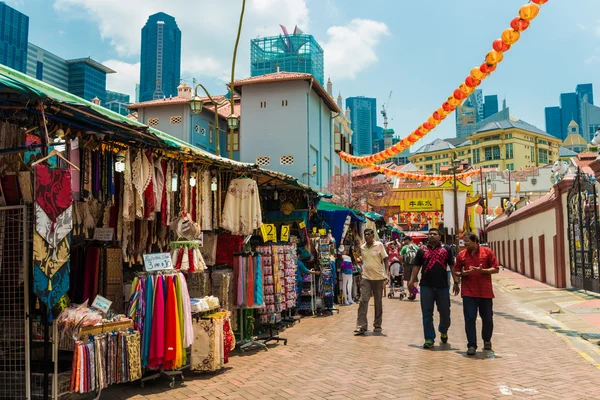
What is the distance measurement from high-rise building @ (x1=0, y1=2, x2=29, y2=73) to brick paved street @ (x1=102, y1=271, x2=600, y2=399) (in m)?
172

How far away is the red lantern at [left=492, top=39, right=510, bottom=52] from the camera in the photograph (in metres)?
10.6

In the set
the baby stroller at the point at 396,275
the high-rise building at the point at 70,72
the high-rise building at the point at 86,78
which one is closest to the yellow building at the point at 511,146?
the baby stroller at the point at 396,275

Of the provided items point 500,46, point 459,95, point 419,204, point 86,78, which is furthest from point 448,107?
point 86,78

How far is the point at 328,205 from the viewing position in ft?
49.2

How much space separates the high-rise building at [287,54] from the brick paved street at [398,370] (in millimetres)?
89711

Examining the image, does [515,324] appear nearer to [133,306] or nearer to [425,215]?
[133,306]

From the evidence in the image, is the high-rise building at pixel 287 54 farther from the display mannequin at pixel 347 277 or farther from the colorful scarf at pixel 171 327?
the colorful scarf at pixel 171 327

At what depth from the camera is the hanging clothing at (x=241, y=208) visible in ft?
28.1

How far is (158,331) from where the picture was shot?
5.93 m

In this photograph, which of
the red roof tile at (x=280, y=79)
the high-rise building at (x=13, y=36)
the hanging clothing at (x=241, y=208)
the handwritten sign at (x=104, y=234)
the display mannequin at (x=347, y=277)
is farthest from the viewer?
the high-rise building at (x=13, y=36)

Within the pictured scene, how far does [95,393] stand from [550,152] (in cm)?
10650

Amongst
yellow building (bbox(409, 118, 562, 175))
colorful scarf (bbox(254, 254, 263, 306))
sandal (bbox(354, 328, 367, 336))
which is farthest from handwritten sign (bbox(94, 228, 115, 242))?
yellow building (bbox(409, 118, 562, 175))

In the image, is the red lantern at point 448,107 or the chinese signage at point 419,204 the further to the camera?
the chinese signage at point 419,204

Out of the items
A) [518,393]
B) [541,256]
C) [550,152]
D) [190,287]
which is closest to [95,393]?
[190,287]
